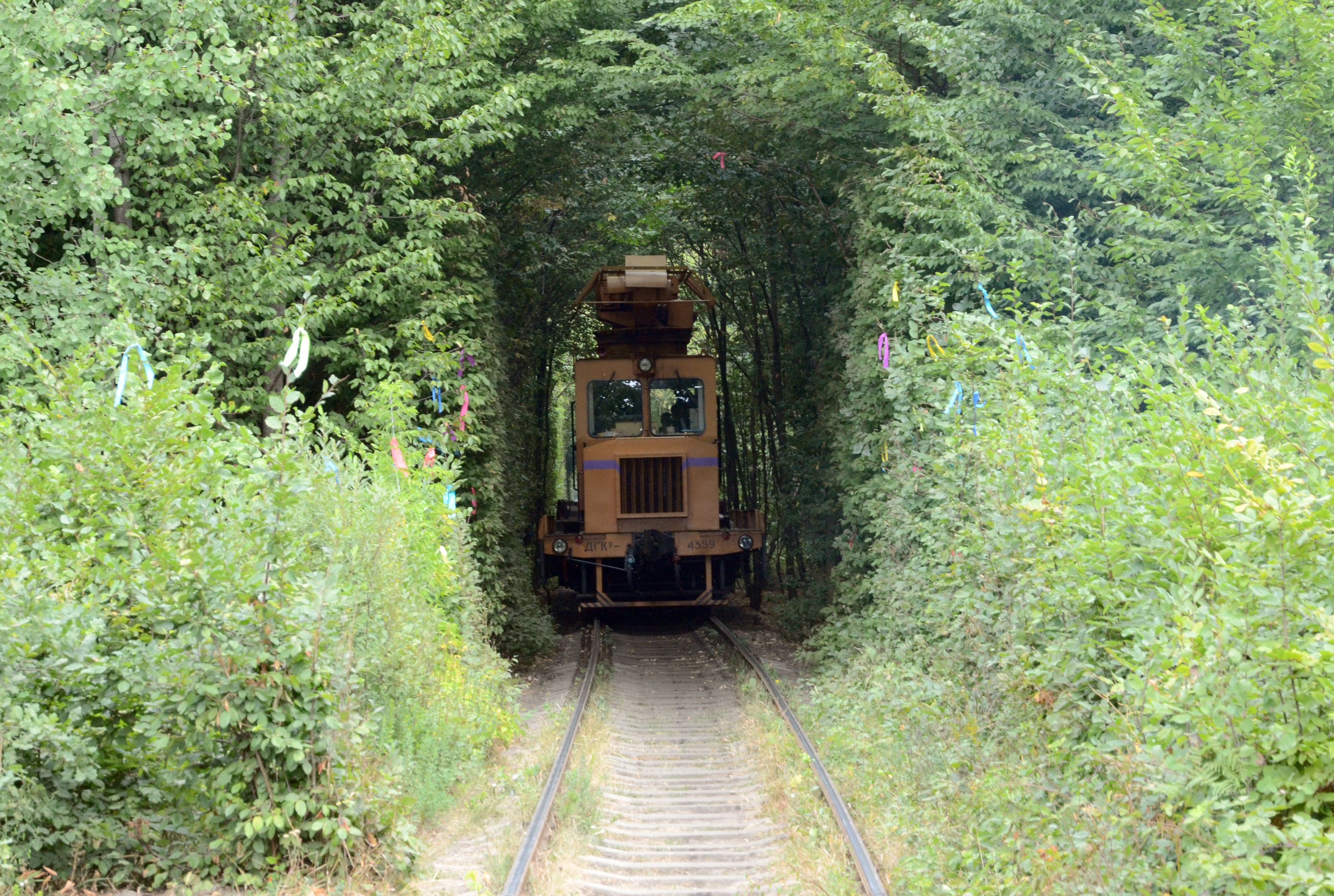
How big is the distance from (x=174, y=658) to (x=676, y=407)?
13.2 metres

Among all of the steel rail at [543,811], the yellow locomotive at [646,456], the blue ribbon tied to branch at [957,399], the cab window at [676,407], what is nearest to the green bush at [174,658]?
the steel rail at [543,811]

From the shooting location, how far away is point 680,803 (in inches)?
328

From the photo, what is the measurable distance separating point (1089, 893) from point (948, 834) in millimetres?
1862

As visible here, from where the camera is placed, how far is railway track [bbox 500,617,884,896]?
647cm

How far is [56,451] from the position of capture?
19.0 feet

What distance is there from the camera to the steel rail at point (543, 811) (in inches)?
234

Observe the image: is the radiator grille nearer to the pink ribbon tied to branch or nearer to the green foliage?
the pink ribbon tied to branch

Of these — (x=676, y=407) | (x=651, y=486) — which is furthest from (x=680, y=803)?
(x=676, y=407)

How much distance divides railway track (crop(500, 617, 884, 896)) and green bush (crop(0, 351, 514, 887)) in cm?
126

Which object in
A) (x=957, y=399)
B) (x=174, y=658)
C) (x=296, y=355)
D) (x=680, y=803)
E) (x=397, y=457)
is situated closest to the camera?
(x=174, y=658)

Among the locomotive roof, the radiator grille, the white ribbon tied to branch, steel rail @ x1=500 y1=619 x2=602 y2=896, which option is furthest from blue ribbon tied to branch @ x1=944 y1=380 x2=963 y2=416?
the radiator grille

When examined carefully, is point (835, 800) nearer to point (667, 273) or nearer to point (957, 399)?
point (957, 399)

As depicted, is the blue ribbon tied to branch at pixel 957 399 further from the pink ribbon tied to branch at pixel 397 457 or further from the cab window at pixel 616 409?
the cab window at pixel 616 409

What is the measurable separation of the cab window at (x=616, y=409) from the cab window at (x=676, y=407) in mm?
240
